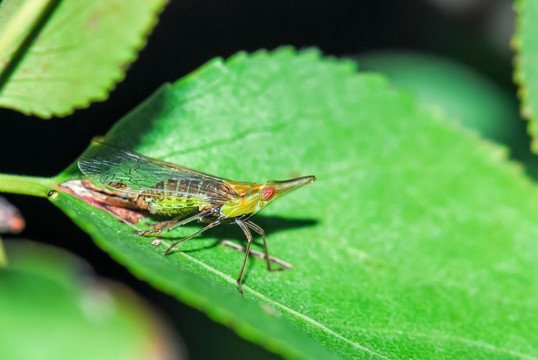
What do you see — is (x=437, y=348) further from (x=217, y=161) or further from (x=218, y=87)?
(x=218, y=87)

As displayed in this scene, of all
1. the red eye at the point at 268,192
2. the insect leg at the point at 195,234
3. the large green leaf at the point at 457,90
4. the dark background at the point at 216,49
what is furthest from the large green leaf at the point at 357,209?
the large green leaf at the point at 457,90

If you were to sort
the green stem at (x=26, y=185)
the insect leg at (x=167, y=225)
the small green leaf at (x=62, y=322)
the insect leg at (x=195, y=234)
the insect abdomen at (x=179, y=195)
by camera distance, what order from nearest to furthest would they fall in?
the small green leaf at (x=62, y=322)
the green stem at (x=26, y=185)
the insect leg at (x=195, y=234)
the insect leg at (x=167, y=225)
the insect abdomen at (x=179, y=195)

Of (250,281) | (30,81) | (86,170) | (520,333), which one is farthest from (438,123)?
(30,81)

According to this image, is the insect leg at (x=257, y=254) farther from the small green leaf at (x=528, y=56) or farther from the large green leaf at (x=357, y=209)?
the small green leaf at (x=528, y=56)

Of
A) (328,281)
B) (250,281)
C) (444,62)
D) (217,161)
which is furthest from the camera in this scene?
(444,62)

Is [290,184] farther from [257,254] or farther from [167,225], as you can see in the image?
[167,225]

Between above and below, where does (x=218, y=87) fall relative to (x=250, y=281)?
above

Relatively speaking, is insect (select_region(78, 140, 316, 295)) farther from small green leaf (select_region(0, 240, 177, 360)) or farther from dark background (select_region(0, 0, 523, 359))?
dark background (select_region(0, 0, 523, 359))
